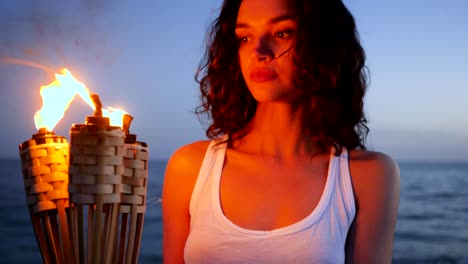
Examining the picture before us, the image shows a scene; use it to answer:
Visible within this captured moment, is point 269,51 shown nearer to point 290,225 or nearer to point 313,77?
point 313,77

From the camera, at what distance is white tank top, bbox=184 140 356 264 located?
1661 mm

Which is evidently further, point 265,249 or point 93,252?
point 265,249

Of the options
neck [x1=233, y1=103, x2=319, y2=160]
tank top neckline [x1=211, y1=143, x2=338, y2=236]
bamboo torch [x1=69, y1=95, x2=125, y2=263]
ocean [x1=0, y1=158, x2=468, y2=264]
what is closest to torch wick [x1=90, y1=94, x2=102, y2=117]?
bamboo torch [x1=69, y1=95, x2=125, y2=263]

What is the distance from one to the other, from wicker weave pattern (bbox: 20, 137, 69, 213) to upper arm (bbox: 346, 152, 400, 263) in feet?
2.84

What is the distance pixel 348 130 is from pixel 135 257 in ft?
2.67

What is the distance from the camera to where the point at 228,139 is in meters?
1.97

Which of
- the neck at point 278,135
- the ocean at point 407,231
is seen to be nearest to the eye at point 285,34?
the neck at point 278,135

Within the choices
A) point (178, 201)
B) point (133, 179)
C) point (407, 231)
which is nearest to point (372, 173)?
point (178, 201)

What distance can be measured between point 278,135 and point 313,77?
0.73 feet

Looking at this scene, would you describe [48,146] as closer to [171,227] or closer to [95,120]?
[95,120]

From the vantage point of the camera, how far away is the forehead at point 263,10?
1760 millimetres

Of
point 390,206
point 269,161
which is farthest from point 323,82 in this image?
point 390,206

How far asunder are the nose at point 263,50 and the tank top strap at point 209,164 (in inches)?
13.8

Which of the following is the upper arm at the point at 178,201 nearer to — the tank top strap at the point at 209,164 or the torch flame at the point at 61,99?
the tank top strap at the point at 209,164
